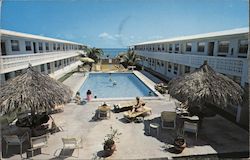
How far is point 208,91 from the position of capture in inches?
415

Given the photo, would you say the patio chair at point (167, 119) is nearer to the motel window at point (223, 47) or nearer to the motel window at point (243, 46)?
the motel window at point (243, 46)

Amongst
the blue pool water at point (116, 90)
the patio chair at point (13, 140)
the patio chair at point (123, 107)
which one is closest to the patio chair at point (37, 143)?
the patio chair at point (13, 140)

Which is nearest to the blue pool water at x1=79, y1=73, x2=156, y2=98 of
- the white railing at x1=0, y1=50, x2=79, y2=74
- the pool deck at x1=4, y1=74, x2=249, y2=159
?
the white railing at x1=0, y1=50, x2=79, y2=74

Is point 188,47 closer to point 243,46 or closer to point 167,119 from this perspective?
point 243,46

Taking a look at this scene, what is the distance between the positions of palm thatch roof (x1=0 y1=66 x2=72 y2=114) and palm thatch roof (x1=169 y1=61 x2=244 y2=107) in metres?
7.53

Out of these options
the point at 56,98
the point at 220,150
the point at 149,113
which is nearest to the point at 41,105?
the point at 56,98

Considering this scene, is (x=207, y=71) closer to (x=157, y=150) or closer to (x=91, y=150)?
(x=157, y=150)

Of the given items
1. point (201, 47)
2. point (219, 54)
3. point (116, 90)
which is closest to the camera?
point (219, 54)

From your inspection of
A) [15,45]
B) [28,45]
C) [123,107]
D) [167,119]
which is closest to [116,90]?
[123,107]

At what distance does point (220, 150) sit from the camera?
923 cm

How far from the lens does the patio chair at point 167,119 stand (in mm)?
11780

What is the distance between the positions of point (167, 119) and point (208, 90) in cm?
319

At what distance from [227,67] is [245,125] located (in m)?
4.35

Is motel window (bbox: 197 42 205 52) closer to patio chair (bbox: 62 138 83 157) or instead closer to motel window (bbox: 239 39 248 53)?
motel window (bbox: 239 39 248 53)
